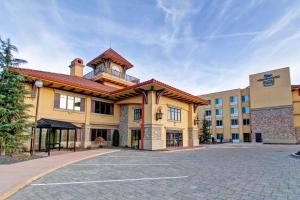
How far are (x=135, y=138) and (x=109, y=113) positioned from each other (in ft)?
14.6

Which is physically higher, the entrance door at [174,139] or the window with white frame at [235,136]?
the entrance door at [174,139]

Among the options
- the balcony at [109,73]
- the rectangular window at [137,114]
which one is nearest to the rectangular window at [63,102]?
the rectangular window at [137,114]

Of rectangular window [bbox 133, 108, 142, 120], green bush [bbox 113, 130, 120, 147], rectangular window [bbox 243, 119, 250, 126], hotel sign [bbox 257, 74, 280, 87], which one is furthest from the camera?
rectangular window [bbox 243, 119, 250, 126]

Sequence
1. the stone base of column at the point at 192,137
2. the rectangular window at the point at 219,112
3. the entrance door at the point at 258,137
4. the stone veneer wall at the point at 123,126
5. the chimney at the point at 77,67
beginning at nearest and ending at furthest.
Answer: the stone veneer wall at the point at 123,126, the stone base of column at the point at 192,137, the chimney at the point at 77,67, the entrance door at the point at 258,137, the rectangular window at the point at 219,112

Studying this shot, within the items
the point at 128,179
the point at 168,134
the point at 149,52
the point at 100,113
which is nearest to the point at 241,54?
the point at 149,52

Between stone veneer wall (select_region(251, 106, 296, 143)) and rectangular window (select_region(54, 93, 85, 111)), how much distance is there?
38511mm

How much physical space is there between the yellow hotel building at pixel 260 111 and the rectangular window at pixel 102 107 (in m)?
34.7

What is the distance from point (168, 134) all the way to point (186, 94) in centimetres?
524

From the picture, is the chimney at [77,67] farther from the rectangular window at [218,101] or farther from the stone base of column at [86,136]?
the rectangular window at [218,101]

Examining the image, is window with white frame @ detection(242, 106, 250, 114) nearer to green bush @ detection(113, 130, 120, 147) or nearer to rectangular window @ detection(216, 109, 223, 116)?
rectangular window @ detection(216, 109, 223, 116)

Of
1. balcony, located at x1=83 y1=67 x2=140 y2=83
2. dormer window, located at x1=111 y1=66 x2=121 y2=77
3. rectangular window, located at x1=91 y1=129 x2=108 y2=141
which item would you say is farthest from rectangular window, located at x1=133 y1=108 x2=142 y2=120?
dormer window, located at x1=111 y1=66 x2=121 y2=77

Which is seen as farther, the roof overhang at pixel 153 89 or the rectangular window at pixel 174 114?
the rectangular window at pixel 174 114

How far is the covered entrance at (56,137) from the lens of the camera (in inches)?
708

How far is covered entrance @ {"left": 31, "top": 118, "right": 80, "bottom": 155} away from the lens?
1798cm
